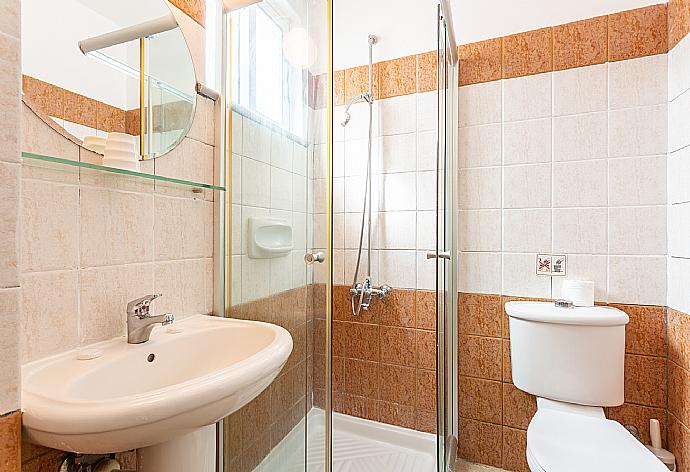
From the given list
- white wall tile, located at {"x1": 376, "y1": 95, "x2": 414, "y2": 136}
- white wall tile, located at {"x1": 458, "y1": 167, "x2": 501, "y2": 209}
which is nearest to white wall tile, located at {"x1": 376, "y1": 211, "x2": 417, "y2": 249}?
white wall tile, located at {"x1": 376, "y1": 95, "x2": 414, "y2": 136}

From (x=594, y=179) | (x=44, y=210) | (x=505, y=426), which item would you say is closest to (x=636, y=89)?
(x=594, y=179)

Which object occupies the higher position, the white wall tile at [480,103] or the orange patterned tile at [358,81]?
the white wall tile at [480,103]

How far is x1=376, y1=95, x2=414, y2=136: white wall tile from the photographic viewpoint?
1468 millimetres

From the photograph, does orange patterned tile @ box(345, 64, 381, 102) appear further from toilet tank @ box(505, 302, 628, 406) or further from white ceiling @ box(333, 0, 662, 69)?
toilet tank @ box(505, 302, 628, 406)

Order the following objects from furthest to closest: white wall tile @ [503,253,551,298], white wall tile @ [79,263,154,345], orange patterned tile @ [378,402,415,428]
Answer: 1. white wall tile @ [503,253,551,298]
2. orange patterned tile @ [378,402,415,428]
3. white wall tile @ [79,263,154,345]

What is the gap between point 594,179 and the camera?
1.75 metres

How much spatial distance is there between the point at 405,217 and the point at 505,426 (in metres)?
1.13

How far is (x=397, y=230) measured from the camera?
4.99 ft

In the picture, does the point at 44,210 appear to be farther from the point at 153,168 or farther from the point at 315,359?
the point at 315,359

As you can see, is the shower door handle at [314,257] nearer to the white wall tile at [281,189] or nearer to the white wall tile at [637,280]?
the white wall tile at [281,189]

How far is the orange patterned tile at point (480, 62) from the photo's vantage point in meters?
1.90

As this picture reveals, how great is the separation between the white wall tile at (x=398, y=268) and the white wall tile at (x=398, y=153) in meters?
0.32

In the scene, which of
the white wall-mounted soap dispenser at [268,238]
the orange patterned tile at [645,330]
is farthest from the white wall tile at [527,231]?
the white wall-mounted soap dispenser at [268,238]

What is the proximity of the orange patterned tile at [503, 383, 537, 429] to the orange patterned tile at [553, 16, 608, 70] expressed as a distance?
149cm
